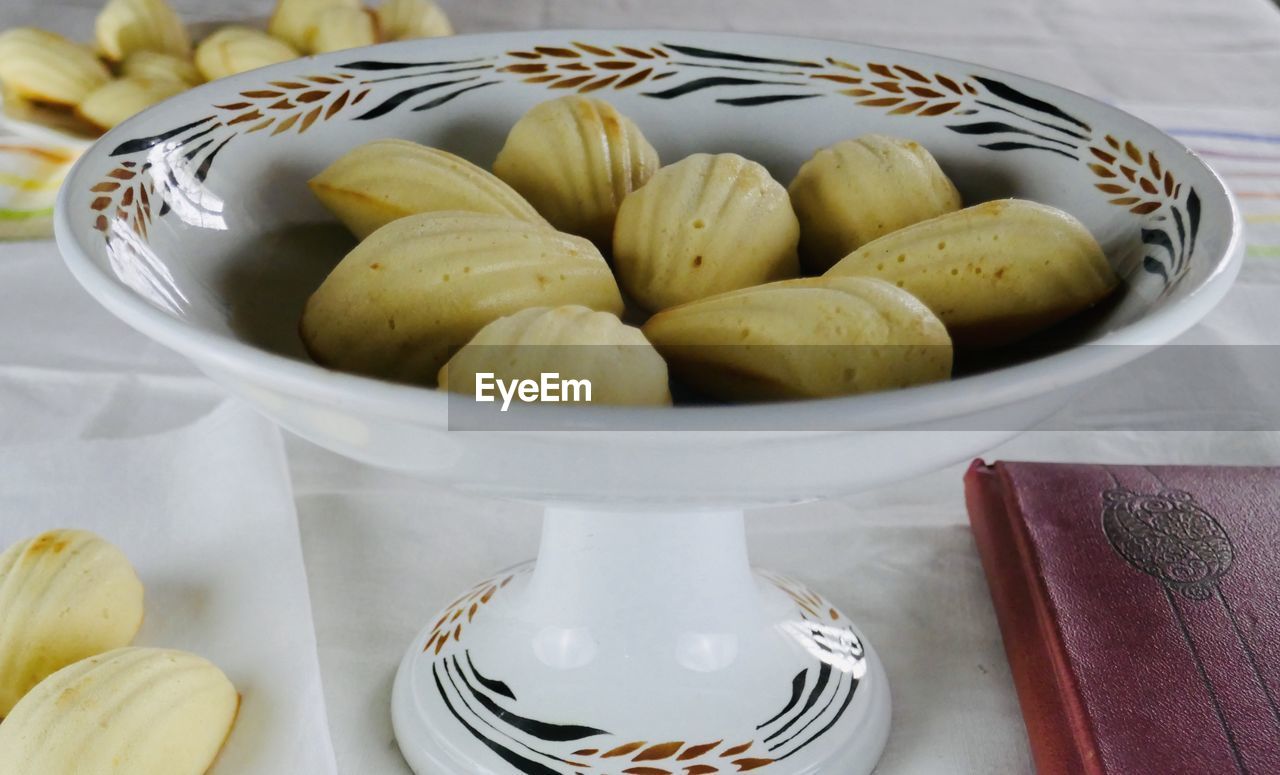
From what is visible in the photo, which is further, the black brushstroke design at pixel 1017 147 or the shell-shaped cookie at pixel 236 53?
the shell-shaped cookie at pixel 236 53

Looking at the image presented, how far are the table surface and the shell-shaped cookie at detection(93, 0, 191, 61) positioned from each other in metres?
0.13

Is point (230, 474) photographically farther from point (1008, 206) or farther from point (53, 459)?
point (1008, 206)

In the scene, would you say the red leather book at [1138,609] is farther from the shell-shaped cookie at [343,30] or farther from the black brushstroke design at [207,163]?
the shell-shaped cookie at [343,30]

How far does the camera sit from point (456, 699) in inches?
12.1

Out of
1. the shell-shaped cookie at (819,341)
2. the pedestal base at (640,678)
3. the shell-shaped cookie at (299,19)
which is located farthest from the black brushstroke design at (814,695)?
the shell-shaped cookie at (299,19)

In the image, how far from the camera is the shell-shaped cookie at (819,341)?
0.22 m

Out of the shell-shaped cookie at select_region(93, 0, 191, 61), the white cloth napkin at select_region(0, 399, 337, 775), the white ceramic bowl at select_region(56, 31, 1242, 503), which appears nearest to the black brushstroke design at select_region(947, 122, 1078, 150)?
the white ceramic bowl at select_region(56, 31, 1242, 503)

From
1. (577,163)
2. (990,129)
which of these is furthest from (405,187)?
(990,129)

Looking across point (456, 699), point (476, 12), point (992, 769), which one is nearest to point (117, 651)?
point (456, 699)

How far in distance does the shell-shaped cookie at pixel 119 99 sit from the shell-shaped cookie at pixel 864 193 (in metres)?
0.37

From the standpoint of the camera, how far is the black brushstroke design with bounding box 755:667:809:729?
300mm

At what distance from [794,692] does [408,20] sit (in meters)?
0.47

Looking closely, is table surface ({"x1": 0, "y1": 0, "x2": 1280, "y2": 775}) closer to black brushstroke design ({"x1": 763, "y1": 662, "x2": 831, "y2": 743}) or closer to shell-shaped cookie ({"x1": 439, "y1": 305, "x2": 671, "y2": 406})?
black brushstroke design ({"x1": 763, "y1": 662, "x2": 831, "y2": 743})

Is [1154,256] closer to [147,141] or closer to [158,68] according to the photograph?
[147,141]
